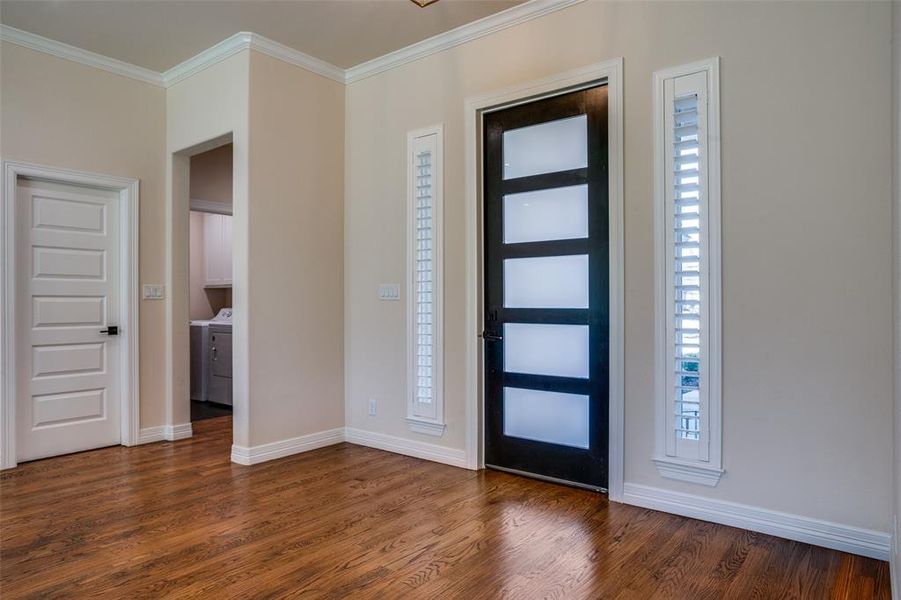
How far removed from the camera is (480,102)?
142 inches

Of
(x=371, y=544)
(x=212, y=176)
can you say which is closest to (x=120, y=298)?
(x=212, y=176)

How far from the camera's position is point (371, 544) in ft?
8.22

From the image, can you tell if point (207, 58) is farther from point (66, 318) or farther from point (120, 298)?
point (66, 318)

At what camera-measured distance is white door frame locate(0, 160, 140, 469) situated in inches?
145

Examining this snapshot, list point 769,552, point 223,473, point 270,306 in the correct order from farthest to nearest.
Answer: point 270,306 → point 223,473 → point 769,552

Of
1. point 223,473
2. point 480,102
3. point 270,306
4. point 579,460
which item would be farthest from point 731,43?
point 223,473

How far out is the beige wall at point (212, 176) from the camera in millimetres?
6199

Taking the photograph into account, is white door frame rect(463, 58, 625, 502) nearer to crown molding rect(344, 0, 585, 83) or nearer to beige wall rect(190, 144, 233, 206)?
crown molding rect(344, 0, 585, 83)

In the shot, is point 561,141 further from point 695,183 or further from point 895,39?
point 895,39

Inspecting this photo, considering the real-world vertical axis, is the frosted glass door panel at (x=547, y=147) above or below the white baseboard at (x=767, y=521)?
above

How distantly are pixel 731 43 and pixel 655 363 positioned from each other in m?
1.63

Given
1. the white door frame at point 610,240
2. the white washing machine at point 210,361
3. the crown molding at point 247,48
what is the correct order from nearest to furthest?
the white door frame at point 610,240, the crown molding at point 247,48, the white washing machine at point 210,361

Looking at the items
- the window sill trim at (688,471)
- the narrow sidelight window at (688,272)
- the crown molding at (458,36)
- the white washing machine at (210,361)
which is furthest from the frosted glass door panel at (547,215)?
the white washing machine at (210,361)

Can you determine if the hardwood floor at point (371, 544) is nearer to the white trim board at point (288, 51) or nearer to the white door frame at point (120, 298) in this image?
the white door frame at point (120, 298)
